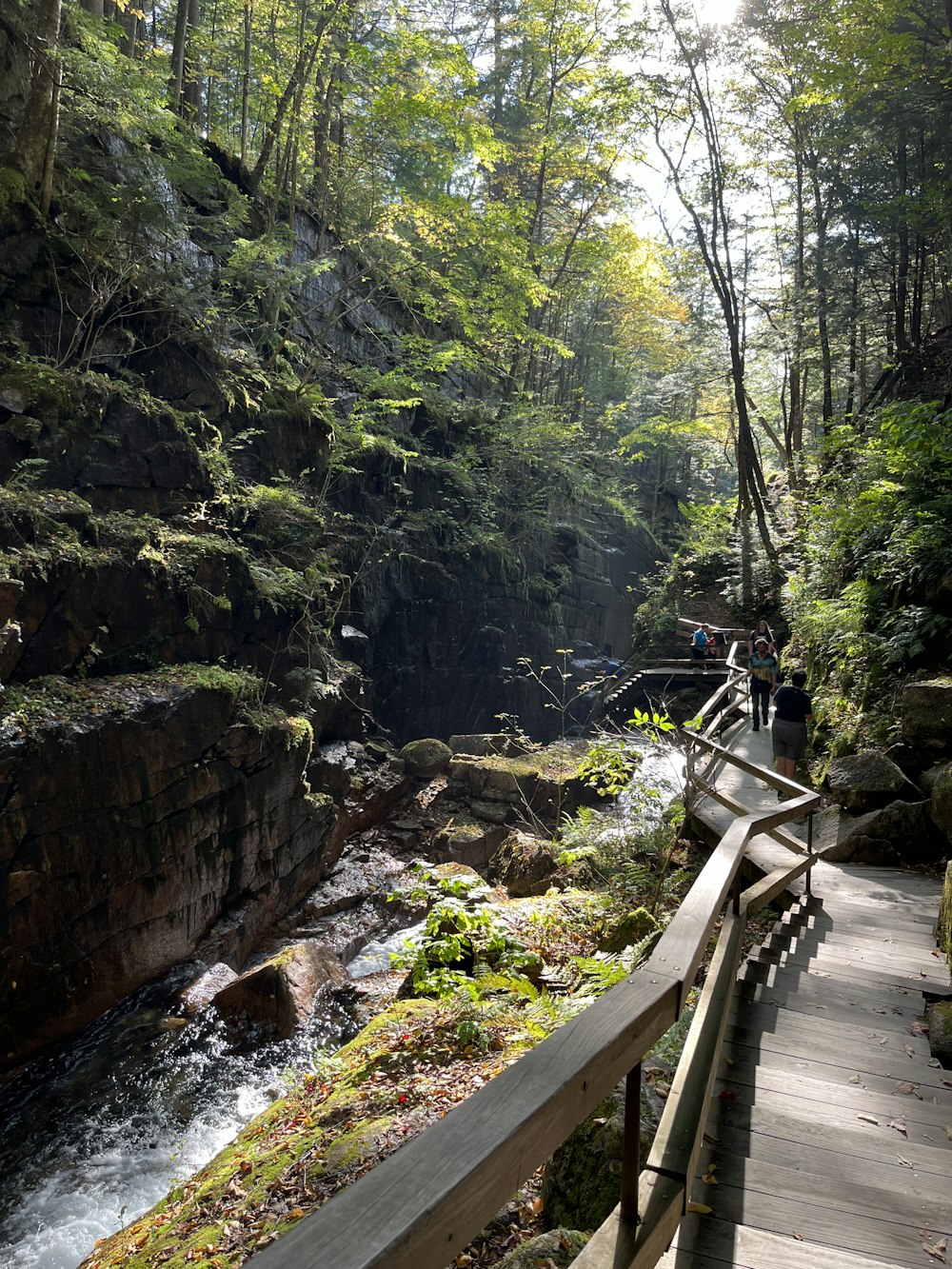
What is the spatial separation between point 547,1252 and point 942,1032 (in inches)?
115

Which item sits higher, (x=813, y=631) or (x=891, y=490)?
(x=891, y=490)

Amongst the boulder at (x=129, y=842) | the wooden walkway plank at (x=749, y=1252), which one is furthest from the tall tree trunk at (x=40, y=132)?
the wooden walkway plank at (x=749, y=1252)

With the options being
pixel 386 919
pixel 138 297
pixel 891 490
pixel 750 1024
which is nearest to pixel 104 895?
pixel 386 919

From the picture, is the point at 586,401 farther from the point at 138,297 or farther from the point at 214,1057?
the point at 214,1057

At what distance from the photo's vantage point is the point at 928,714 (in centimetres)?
820

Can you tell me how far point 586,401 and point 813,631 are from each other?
2691 cm

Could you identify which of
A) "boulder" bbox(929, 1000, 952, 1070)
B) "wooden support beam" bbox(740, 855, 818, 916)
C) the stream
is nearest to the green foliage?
the stream

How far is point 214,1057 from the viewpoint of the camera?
8.80 meters

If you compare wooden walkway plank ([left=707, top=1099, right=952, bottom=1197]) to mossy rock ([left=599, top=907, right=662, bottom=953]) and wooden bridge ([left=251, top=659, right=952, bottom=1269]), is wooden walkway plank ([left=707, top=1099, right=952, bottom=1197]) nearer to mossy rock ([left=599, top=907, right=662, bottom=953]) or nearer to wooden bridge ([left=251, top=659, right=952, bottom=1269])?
wooden bridge ([left=251, top=659, right=952, bottom=1269])

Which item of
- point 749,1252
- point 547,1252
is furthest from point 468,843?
point 749,1252

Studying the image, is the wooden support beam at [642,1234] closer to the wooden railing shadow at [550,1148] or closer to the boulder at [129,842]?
the wooden railing shadow at [550,1148]

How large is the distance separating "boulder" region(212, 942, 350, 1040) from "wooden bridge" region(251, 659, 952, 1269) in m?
6.14

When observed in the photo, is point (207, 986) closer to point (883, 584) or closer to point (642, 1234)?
point (642, 1234)

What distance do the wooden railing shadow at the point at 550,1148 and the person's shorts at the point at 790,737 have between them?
7161mm
